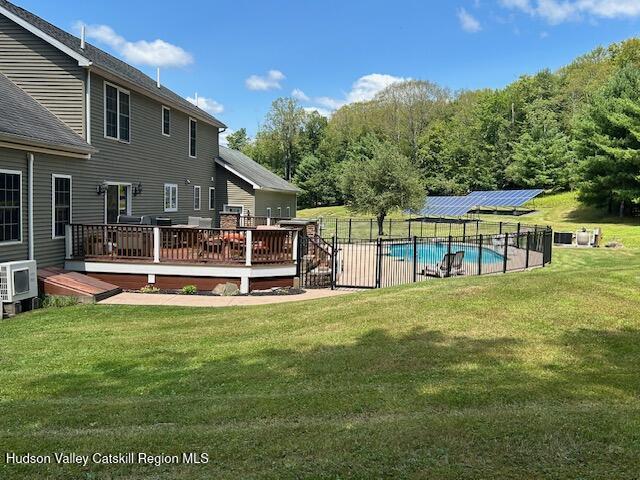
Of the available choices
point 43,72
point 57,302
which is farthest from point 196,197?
point 57,302

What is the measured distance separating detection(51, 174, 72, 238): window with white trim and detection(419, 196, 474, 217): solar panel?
34531 mm

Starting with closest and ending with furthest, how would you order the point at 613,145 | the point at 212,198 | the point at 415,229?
1. the point at 212,198
2. the point at 415,229
3. the point at 613,145

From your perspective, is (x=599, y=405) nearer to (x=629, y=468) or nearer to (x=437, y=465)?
(x=629, y=468)

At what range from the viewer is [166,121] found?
60.9ft

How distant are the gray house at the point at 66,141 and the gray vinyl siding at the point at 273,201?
6739mm

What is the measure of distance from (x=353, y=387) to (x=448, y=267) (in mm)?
10807

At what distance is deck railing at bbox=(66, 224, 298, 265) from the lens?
12.5 metres

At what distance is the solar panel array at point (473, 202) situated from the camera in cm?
4570

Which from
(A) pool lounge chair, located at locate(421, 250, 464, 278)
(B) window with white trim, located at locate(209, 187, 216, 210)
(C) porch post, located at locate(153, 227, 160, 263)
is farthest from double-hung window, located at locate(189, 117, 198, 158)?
(A) pool lounge chair, located at locate(421, 250, 464, 278)

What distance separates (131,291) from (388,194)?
24238 mm

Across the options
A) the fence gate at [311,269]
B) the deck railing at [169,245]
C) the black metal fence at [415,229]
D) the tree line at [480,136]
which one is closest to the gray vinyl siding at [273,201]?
the black metal fence at [415,229]

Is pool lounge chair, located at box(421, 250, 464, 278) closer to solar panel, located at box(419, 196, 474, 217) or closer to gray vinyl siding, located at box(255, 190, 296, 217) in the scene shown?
gray vinyl siding, located at box(255, 190, 296, 217)

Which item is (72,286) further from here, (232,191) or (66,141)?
(232,191)

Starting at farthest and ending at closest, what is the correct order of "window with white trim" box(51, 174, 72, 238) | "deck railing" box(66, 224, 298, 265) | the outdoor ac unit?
"deck railing" box(66, 224, 298, 265) → "window with white trim" box(51, 174, 72, 238) → the outdoor ac unit
